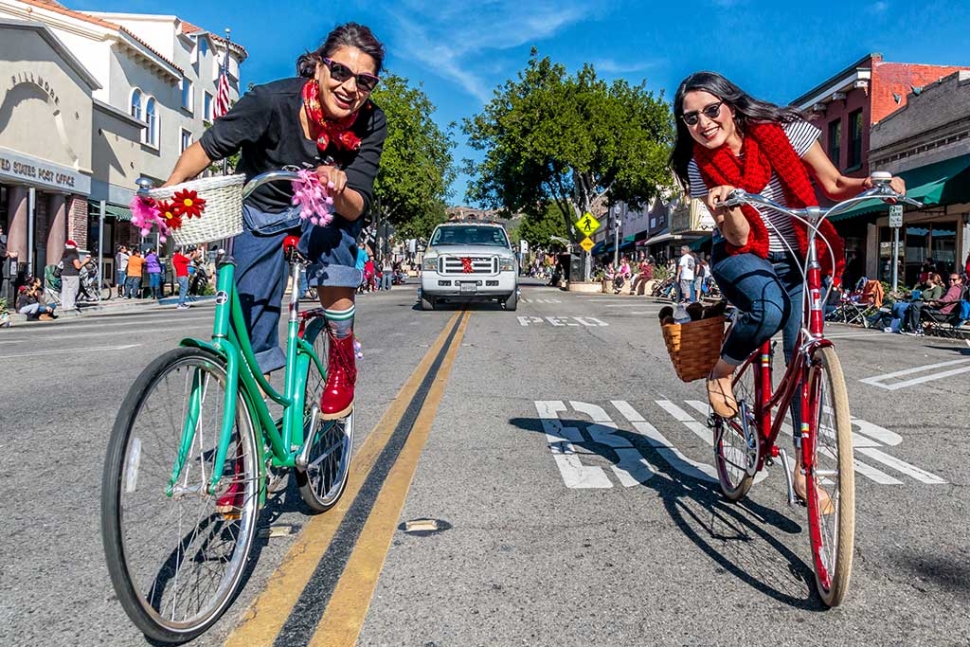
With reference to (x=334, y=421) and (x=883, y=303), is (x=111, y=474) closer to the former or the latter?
(x=334, y=421)

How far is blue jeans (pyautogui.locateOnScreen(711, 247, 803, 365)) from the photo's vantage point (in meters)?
3.28

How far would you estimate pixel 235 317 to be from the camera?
2.67 metres

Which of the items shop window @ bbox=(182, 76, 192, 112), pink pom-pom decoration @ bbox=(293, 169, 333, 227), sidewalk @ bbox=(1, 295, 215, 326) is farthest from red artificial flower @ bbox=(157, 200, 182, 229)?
shop window @ bbox=(182, 76, 192, 112)

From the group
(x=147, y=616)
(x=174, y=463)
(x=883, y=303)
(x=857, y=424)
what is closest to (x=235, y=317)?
(x=174, y=463)

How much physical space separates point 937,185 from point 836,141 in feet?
40.4

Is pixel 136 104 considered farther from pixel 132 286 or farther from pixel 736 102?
pixel 736 102

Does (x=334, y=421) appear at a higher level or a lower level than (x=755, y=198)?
lower

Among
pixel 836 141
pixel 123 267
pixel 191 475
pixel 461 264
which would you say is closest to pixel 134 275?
pixel 123 267

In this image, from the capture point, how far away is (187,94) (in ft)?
120

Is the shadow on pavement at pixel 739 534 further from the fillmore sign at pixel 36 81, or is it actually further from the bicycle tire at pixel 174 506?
the fillmore sign at pixel 36 81

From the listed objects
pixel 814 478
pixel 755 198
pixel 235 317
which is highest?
pixel 755 198

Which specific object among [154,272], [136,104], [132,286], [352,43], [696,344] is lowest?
[132,286]

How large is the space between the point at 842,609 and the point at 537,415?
139 inches

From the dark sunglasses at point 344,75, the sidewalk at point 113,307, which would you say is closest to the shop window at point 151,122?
A: the sidewalk at point 113,307
